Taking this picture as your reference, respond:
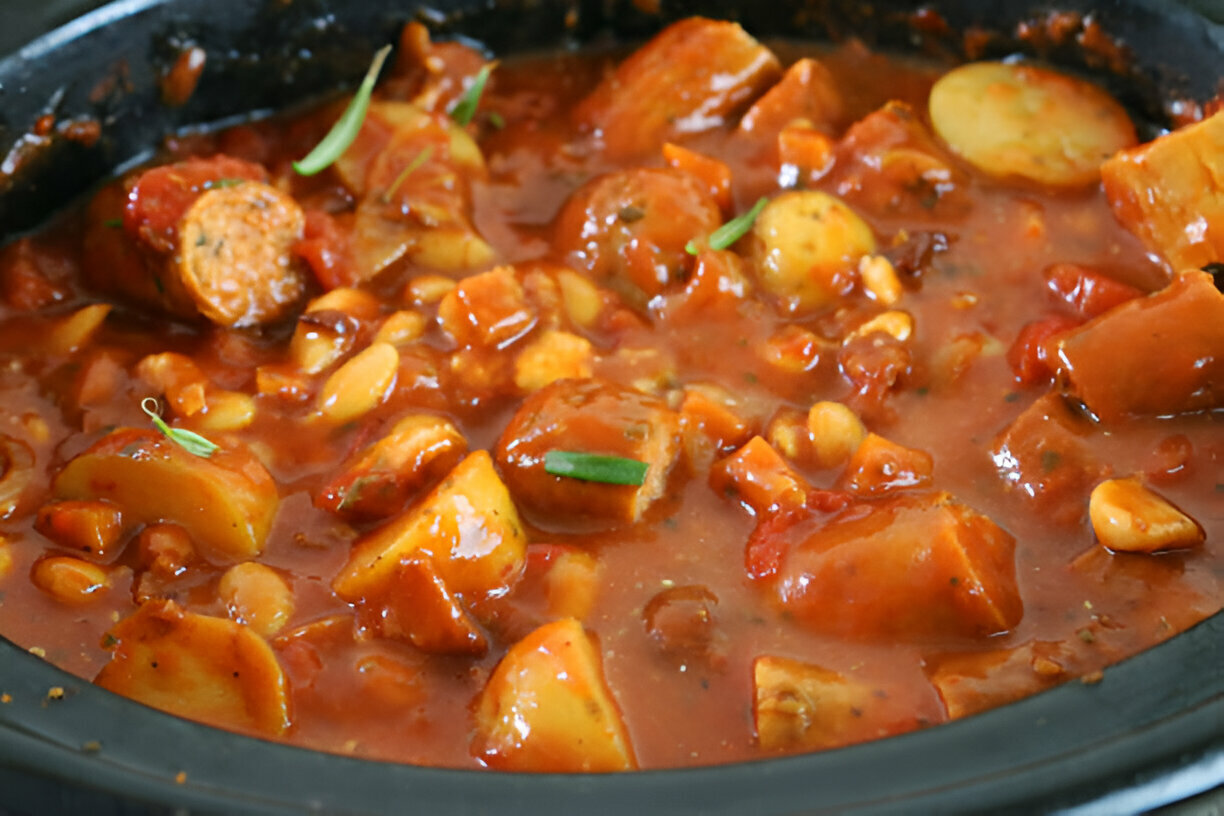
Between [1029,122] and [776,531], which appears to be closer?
[776,531]

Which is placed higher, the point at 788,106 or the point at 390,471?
the point at 788,106

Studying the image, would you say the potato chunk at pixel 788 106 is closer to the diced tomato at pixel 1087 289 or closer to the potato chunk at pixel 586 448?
the diced tomato at pixel 1087 289

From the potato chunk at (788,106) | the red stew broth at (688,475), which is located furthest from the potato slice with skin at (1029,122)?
the potato chunk at (788,106)

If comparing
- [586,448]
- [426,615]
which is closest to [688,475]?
[586,448]

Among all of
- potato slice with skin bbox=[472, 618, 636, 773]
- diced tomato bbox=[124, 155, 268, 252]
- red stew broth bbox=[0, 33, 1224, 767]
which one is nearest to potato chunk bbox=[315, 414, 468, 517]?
red stew broth bbox=[0, 33, 1224, 767]

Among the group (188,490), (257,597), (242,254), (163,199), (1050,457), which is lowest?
(1050,457)

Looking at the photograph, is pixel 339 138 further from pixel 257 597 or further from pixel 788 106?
pixel 257 597

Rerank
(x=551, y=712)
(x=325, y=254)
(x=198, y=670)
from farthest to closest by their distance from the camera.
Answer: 1. (x=325, y=254)
2. (x=198, y=670)
3. (x=551, y=712)

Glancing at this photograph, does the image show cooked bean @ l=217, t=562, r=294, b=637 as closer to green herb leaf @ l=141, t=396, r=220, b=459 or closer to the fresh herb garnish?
green herb leaf @ l=141, t=396, r=220, b=459

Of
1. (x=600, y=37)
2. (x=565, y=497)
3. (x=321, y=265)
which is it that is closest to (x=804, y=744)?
(x=565, y=497)
